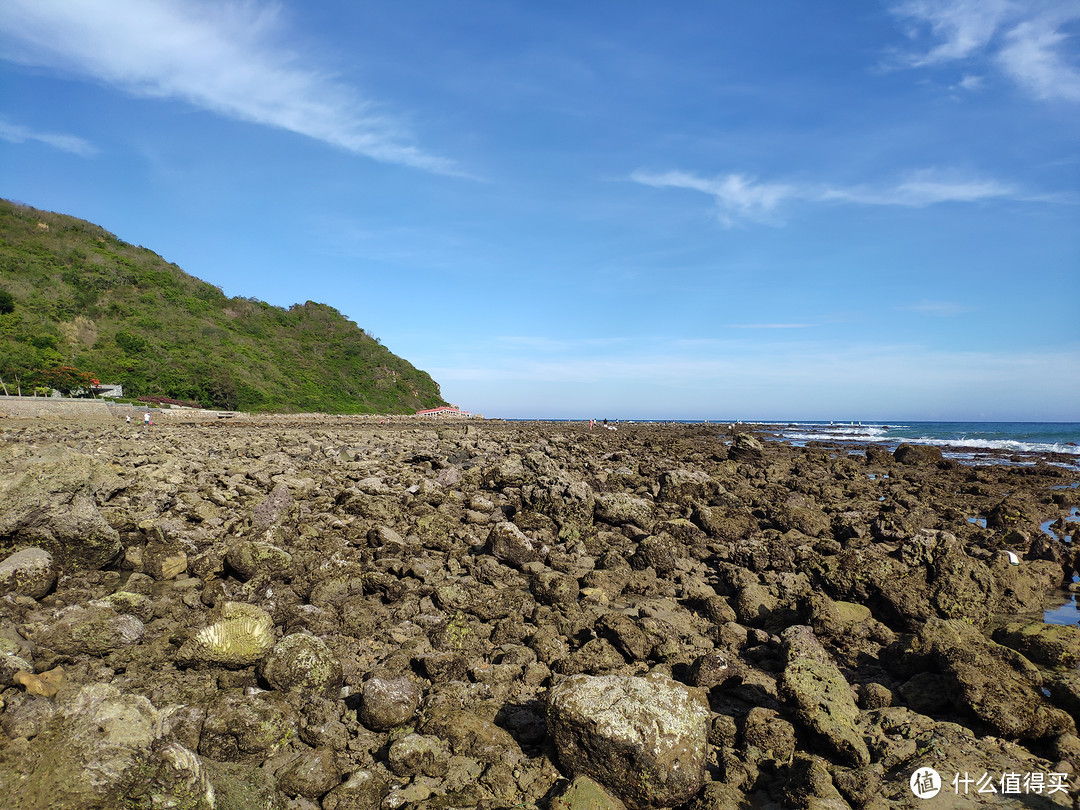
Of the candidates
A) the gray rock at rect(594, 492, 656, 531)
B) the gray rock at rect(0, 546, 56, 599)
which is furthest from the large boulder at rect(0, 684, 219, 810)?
the gray rock at rect(594, 492, 656, 531)

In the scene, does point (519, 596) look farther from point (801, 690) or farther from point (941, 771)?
point (941, 771)

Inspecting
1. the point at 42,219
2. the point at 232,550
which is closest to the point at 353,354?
the point at 42,219

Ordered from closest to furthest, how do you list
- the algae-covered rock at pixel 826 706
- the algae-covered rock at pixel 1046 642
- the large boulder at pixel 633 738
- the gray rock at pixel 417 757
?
the large boulder at pixel 633 738 < the gray rock at pixel 417 757 < the algae-covered rock at pixel 826 706 < the algae-covered rock at pixel 1046 642

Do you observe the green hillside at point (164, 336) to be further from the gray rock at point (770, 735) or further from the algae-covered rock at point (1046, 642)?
the algae-covered rock at point (1046, 642)

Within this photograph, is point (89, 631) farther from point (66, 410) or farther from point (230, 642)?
point (66, 410)

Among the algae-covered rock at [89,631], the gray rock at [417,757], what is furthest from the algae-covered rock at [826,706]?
the algae-covered rock at [89,631]

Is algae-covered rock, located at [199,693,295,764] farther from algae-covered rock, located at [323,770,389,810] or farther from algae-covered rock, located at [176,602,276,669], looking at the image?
algae-covered rock, located at [176,602,276,669]

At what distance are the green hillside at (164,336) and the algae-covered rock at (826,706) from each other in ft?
180

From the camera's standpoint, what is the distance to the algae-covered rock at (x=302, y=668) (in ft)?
12.9

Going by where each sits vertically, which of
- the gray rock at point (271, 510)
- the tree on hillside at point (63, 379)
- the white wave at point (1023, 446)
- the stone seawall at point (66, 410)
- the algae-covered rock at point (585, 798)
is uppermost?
the tree on hillside at point (63, 379)

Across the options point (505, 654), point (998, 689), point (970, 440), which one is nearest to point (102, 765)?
point (505, 654)

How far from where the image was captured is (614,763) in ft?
10.4

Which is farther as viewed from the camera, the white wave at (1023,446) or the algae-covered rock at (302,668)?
the white wave at (1023,446)

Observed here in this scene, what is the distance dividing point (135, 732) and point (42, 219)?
358 feet
